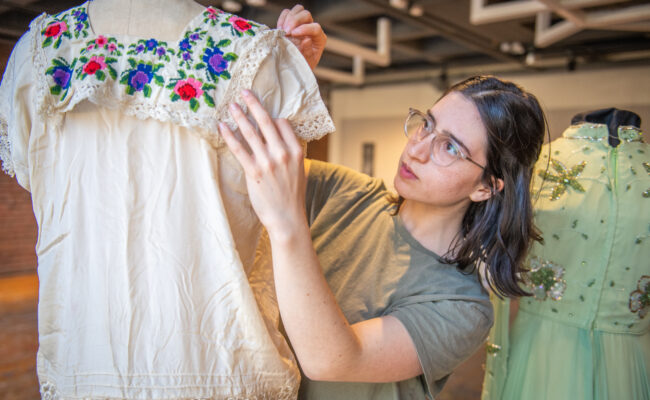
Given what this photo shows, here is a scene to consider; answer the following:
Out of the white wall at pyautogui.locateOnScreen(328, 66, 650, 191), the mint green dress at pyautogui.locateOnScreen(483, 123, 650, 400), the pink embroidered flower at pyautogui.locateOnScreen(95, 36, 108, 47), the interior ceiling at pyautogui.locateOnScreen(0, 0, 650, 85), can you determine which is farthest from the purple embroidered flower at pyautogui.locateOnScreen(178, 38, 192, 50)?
the white wall at pyautogui.locateOnScreen(328, 66, 650, 191)

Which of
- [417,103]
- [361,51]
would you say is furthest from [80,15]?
[417,103]

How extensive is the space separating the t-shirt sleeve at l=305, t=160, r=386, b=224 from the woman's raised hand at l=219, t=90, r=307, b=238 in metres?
0.53

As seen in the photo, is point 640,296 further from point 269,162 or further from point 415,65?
point 415,65

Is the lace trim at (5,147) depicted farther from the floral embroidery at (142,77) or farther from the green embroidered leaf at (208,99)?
the green embroidered leaf at (208,99)

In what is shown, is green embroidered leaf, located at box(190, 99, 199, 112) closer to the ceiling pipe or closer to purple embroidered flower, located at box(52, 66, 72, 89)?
purple embroidered flower, located at box(52, 66, 72, 89)

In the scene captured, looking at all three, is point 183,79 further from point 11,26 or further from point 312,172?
point 11,26

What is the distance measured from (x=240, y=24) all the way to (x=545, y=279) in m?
1.47

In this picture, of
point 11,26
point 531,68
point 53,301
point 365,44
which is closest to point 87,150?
point 53,301

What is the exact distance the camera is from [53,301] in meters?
0.91

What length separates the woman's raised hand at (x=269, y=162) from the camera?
33.6 inches

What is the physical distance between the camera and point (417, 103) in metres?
8.28

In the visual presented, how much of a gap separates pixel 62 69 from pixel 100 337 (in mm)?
449

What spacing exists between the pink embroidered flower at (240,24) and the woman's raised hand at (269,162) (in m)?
0.12

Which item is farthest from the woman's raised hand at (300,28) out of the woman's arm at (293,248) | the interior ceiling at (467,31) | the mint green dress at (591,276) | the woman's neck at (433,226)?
the interior ceiling at (467,31)
